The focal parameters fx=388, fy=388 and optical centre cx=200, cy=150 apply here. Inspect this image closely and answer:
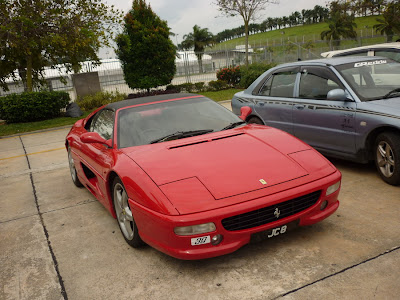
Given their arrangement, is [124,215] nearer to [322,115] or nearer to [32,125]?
[322,115]

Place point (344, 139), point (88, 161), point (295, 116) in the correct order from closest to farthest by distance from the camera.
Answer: point (88, 161) < point (344, 139) < point (295, 116)

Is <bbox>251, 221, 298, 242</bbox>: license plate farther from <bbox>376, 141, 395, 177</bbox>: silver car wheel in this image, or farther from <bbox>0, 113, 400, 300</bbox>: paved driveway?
<bbox>376, 141, 395, 177</bbox>: silver car wheel

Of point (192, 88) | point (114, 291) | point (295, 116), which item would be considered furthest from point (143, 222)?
point (192, 88)

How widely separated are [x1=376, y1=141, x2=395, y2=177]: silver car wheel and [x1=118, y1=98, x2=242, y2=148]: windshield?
5.75 feet

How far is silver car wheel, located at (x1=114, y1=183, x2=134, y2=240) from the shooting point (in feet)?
11.6

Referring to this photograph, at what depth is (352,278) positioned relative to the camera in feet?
9.04

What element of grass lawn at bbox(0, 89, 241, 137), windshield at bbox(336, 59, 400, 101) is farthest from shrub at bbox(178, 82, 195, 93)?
windshield at bbox(336, 59, 400, 101)

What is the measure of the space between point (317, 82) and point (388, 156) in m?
1.54

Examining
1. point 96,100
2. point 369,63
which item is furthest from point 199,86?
point 369,63

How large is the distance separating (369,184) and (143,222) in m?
2.95

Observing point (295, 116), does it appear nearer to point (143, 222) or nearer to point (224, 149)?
point (224, 149)

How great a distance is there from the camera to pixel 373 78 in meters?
5.24

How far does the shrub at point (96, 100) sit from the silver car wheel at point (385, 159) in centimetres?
1502

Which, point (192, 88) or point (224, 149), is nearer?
point (224, 149)
